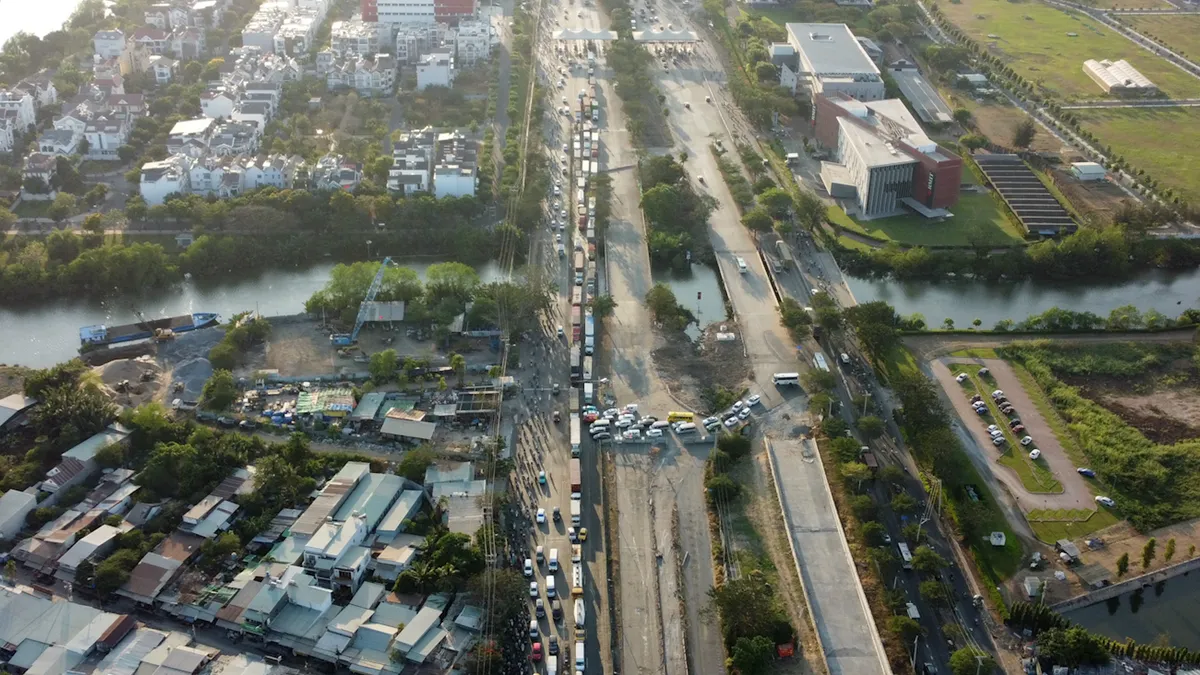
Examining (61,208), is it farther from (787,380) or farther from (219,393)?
(787,380)

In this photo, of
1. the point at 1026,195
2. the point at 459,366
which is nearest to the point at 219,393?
the point at 459,366

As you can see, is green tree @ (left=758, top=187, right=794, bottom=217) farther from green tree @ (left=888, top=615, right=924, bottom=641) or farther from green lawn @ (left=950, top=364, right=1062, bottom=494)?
green tree @ (left=888, top=615, right=924, bottom=641)

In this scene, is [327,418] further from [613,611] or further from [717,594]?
[717,594]

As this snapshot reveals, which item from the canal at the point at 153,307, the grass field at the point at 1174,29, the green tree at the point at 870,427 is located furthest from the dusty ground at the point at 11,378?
the grass field at the point at 1174,29

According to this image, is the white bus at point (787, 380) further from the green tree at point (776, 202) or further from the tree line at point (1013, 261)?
the green tree at point (776, 202)

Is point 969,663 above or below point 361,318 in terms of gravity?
below

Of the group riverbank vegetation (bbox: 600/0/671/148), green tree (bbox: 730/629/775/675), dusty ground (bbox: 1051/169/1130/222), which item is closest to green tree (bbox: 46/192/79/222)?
riverbank vegetation (bbox: 600/0/671/148)

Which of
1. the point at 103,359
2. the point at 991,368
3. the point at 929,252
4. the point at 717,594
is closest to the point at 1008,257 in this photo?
the point at 929,252
